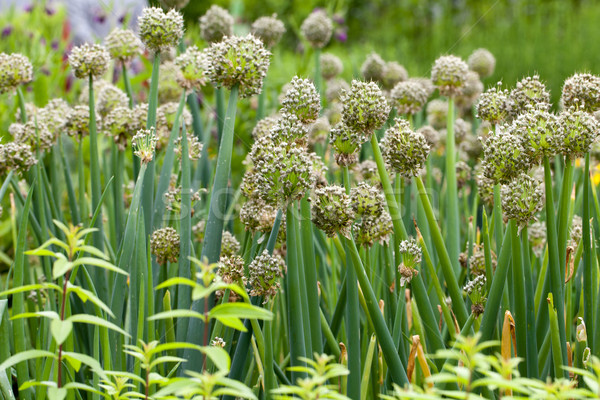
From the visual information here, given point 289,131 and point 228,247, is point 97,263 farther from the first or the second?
point 228,247

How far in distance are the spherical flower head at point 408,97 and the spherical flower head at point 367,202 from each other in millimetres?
956

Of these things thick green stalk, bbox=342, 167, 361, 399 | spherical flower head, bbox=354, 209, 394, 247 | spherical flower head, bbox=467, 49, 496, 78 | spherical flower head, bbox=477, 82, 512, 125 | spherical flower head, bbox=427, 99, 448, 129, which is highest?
spherical flower head, bbox=467, 49, 496, 78

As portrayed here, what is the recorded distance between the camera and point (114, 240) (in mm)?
2055

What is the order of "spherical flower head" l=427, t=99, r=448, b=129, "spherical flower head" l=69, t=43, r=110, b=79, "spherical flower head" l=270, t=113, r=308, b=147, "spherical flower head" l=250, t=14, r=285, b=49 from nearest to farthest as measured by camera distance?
"spherical flower head" l=270, t=113, r=308, b=147, "spherical flower head" l=69, t=43, r=110, b=79, "spherical flower head" l=250, t=14, r=285, b=49, "spherical flower head" l=427, t=99, r=448, b=129

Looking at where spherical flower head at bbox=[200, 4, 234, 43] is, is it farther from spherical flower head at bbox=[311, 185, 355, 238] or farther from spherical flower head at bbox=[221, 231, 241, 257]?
spherical flower head at bbox=[311, 185, 355, 238]

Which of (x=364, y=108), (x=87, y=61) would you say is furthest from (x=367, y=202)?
(x=87, y=61)

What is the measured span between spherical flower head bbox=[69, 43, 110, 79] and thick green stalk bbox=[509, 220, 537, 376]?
4.13ft

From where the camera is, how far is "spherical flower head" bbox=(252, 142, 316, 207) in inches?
47.3

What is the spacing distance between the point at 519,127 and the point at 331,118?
1.90m

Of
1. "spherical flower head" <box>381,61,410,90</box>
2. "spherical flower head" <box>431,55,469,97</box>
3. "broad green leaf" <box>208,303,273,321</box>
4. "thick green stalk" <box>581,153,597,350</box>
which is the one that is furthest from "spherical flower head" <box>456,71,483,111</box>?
"broad green leaf" <box>208,303,273,321</box>

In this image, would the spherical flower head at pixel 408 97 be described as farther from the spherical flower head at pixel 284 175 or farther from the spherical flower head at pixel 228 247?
the spherical flower head at pixel 284 175

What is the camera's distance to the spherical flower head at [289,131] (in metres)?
1.30

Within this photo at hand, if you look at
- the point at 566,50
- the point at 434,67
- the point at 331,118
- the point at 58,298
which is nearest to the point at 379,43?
the point at 566,50

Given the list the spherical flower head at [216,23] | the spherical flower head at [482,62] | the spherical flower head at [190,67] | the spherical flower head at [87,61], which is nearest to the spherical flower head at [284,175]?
the spherical flower head at [190,67]
